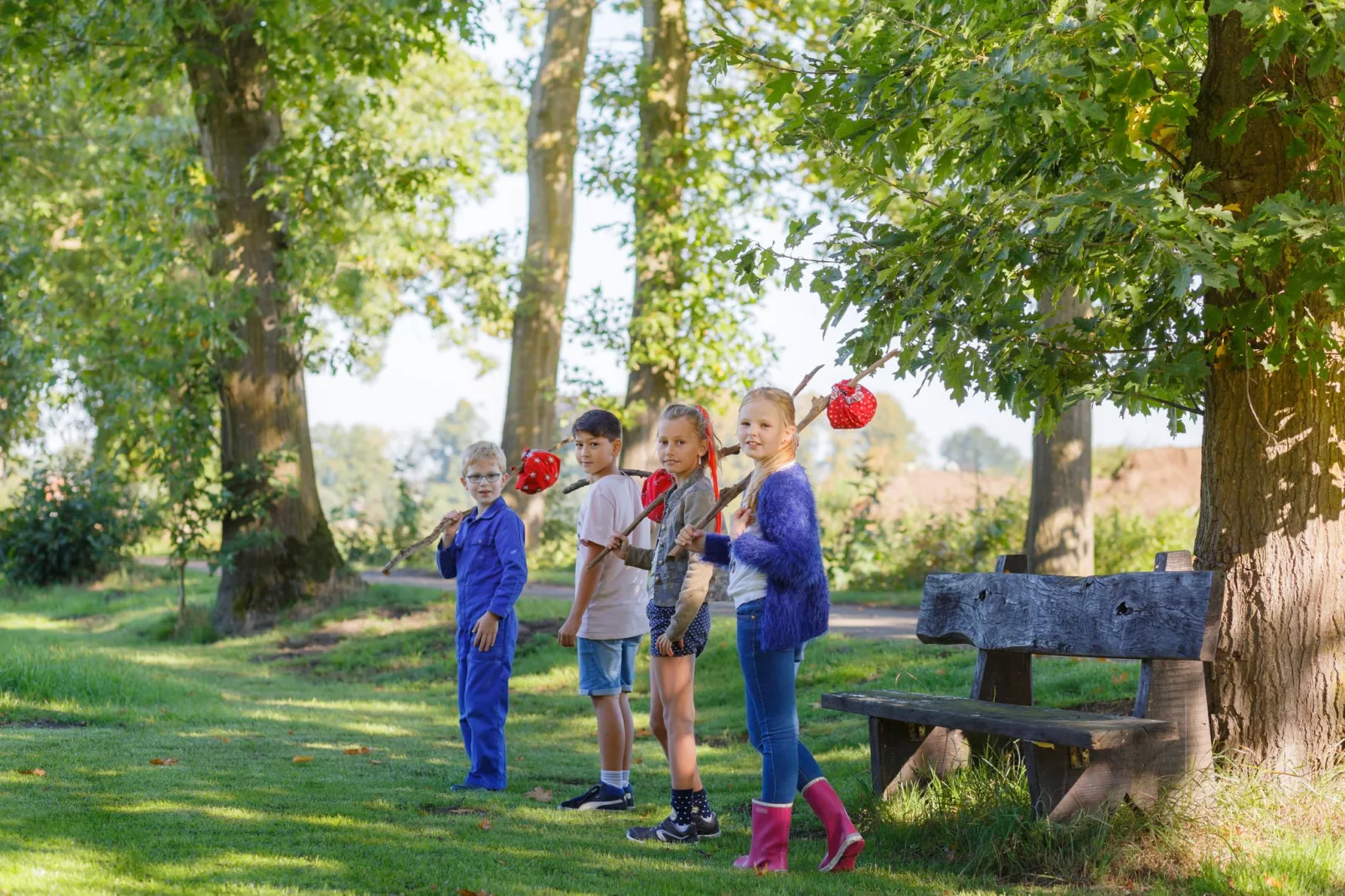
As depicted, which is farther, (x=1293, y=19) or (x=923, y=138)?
(x=923, y=138)

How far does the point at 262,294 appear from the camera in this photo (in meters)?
16.8

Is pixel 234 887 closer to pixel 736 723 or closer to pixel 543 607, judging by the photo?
pixel 736 723

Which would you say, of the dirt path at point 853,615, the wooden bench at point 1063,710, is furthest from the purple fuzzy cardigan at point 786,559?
the dirt path at point 853,615

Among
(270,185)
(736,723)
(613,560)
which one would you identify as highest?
(270,185)

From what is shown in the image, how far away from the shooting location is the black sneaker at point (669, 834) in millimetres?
5828

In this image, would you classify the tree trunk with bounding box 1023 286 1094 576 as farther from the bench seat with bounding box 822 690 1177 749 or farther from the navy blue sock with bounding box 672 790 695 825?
the navy blue sock with bounding box 672 790 695 825

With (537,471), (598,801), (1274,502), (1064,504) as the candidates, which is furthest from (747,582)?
(1064,504)

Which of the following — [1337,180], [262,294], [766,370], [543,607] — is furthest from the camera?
[766,370]

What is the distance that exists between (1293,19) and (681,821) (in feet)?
13.0

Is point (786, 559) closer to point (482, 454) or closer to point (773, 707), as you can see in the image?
point (773, 707)

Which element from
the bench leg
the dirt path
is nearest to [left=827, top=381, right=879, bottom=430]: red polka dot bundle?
the bench leg

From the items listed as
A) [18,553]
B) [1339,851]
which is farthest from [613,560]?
[18,553]

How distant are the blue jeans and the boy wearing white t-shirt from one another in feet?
4.44

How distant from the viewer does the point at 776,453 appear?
5410 millimetres
